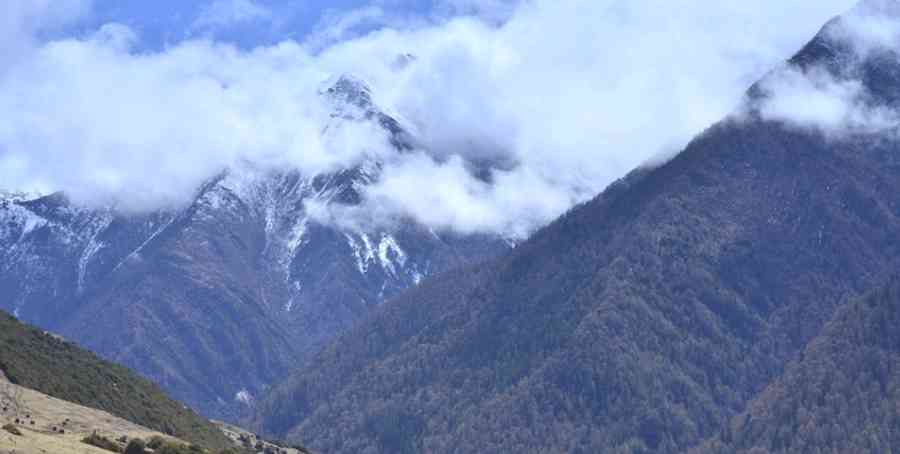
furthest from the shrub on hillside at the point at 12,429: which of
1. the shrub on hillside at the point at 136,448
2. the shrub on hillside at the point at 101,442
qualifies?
the shrub on hillside at the point at 136,448

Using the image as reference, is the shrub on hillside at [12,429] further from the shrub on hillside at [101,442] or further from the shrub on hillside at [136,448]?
the shrub on hillside at [136,448]

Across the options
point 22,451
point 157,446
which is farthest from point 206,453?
point 22,451

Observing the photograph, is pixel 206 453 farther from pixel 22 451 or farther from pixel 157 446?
pixel 22 451

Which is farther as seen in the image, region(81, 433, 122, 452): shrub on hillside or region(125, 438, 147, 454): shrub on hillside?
region(81, 433, 122, 452): shrub on hillside

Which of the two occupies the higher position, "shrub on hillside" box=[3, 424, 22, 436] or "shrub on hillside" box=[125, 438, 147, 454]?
"shrub on hillside" box=[3, 424, 22, 436]

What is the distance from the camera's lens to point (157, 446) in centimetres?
19775

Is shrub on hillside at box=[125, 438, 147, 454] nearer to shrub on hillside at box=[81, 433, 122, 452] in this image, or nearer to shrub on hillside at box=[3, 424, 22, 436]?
shrub on hillside at box=[81, 433, 122, 452]

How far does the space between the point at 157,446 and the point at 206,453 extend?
5.91 meters

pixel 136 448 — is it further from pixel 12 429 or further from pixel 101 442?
pixel 12 429

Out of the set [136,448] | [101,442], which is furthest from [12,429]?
[101,442]

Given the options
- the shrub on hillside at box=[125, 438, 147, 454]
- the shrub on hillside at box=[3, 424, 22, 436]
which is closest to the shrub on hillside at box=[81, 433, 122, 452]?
the shrub on hillside at box=[125, 438, 147, 454]

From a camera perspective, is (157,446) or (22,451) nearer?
(22,451)

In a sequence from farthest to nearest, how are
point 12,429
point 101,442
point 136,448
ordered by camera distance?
point 101,442 → point 136,448 → point 12,429

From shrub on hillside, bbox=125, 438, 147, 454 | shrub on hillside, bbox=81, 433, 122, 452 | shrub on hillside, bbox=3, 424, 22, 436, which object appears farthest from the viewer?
shrub on hillside, bbox=81, 433, 122, 452
